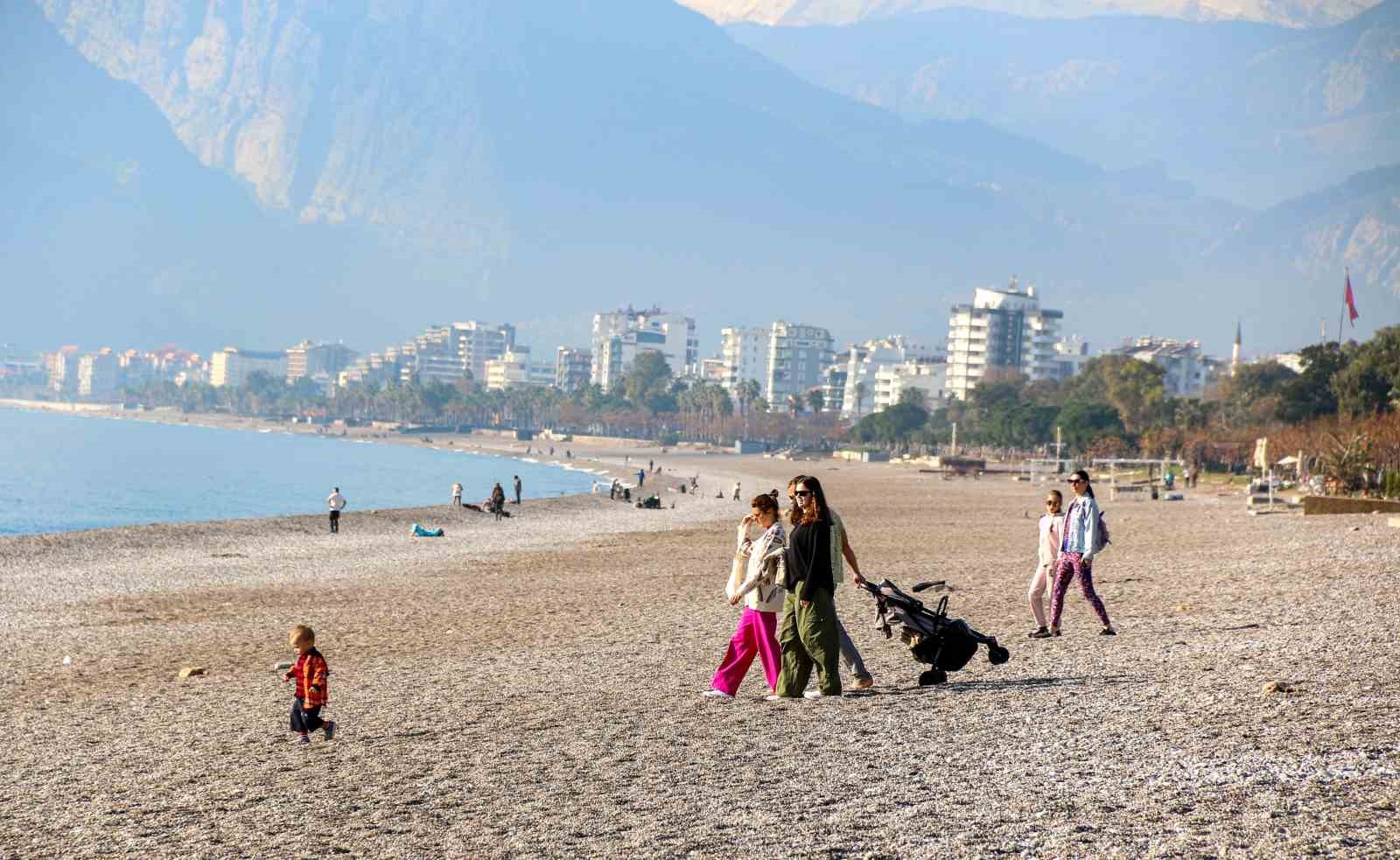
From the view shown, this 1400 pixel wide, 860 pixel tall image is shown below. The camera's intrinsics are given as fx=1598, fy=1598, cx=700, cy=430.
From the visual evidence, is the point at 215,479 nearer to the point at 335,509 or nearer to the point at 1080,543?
the point at 335,509

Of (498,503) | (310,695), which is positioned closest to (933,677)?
(310,695)

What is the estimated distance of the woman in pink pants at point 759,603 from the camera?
38.1ft

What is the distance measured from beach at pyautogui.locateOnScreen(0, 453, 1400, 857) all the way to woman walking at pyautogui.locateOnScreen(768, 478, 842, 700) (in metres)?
0.33

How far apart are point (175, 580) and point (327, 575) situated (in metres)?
2.61

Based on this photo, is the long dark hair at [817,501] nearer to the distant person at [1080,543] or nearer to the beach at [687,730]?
the beach at [687,730]

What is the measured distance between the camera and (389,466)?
423ft

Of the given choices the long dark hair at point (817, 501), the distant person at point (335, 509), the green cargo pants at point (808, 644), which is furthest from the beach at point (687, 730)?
the distant person at point (335, 509)

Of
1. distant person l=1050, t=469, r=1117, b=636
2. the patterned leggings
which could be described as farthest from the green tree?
distant person l=1050, t=469, r=1117, b=636

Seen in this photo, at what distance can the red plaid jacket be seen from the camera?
36.1ft

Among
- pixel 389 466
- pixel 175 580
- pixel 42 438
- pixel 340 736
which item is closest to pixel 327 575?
pixel 175 580

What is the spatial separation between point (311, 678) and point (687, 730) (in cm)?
263

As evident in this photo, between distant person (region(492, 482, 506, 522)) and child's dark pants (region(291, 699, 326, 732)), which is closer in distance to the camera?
child's dark pants (region(291, 699, 326, 732))

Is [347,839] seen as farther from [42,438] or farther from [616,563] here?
[42,438]

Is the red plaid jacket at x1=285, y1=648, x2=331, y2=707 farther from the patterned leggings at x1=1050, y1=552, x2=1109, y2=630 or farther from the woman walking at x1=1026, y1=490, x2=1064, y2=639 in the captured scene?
the patterned leggings at x1=1050, y1=552, x2=1109, y2=630
